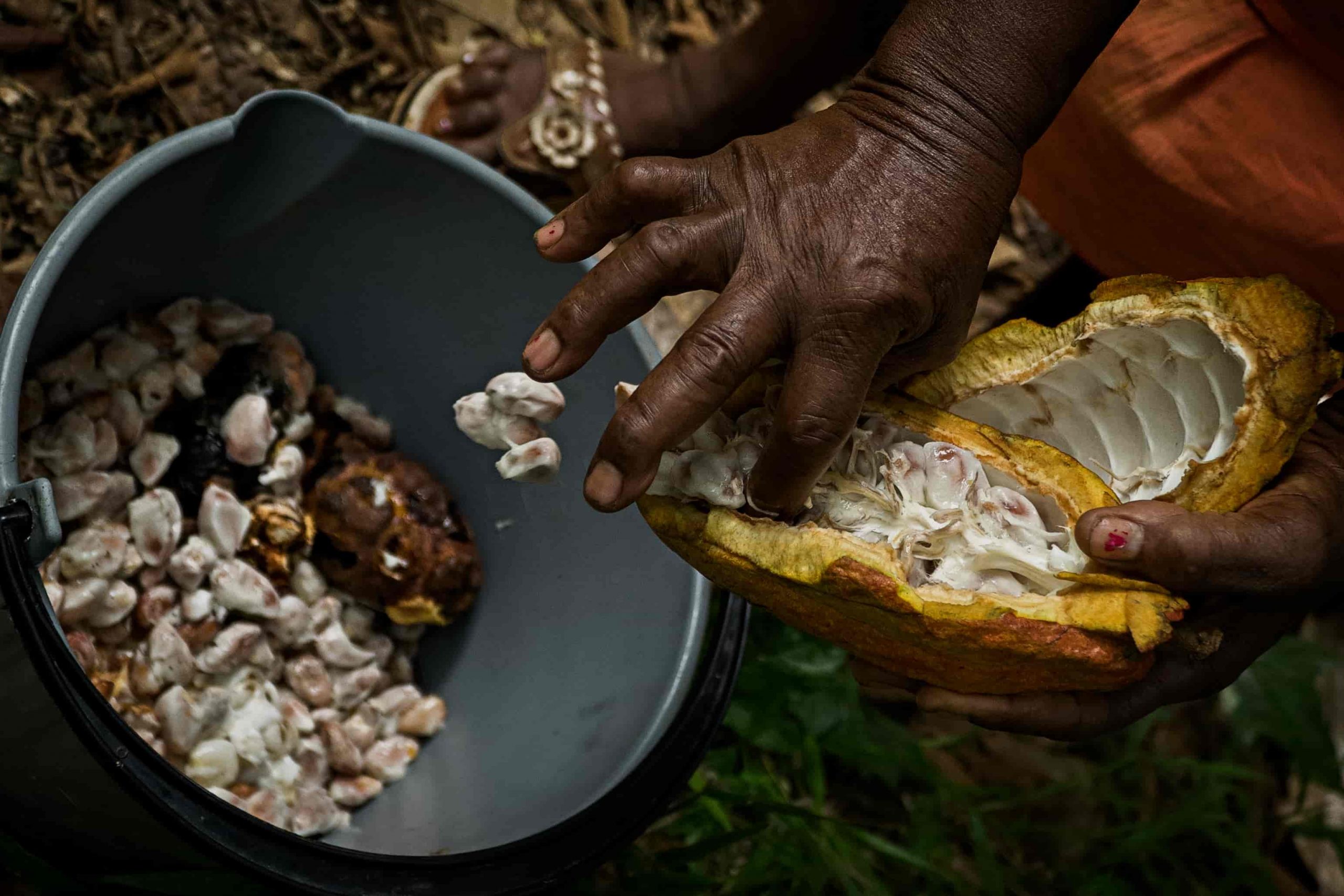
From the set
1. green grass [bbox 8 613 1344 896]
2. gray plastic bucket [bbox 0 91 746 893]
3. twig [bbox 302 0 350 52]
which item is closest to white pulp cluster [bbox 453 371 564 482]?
gray plastic bucket [bbox 0 91 746 893]

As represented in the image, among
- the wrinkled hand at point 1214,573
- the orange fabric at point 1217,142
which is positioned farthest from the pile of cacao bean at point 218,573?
the orange fabric at point 1217,142

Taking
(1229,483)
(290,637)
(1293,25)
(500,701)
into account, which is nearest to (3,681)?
(290,637)

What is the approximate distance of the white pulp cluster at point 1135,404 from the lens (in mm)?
811

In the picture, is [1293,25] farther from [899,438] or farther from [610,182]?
[610,182]

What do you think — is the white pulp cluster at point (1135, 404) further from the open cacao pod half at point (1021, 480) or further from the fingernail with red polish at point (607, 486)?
the fingernail with red polish at point (607, 486)

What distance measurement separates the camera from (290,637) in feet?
3.74

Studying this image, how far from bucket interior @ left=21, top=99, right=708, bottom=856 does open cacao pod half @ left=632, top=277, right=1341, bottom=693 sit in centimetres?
32

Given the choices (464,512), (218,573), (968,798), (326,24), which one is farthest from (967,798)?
(326,24)

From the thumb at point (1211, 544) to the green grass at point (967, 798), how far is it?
628mm

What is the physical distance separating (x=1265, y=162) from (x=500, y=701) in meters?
0.97

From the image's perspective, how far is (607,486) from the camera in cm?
69

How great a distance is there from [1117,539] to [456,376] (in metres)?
0.77

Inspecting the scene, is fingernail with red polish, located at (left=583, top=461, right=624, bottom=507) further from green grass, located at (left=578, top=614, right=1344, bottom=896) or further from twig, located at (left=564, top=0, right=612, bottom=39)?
twig, located at (left=564, top=0, right=612, bottom=39)

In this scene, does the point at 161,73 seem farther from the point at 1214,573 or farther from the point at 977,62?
the point at 1214,573
